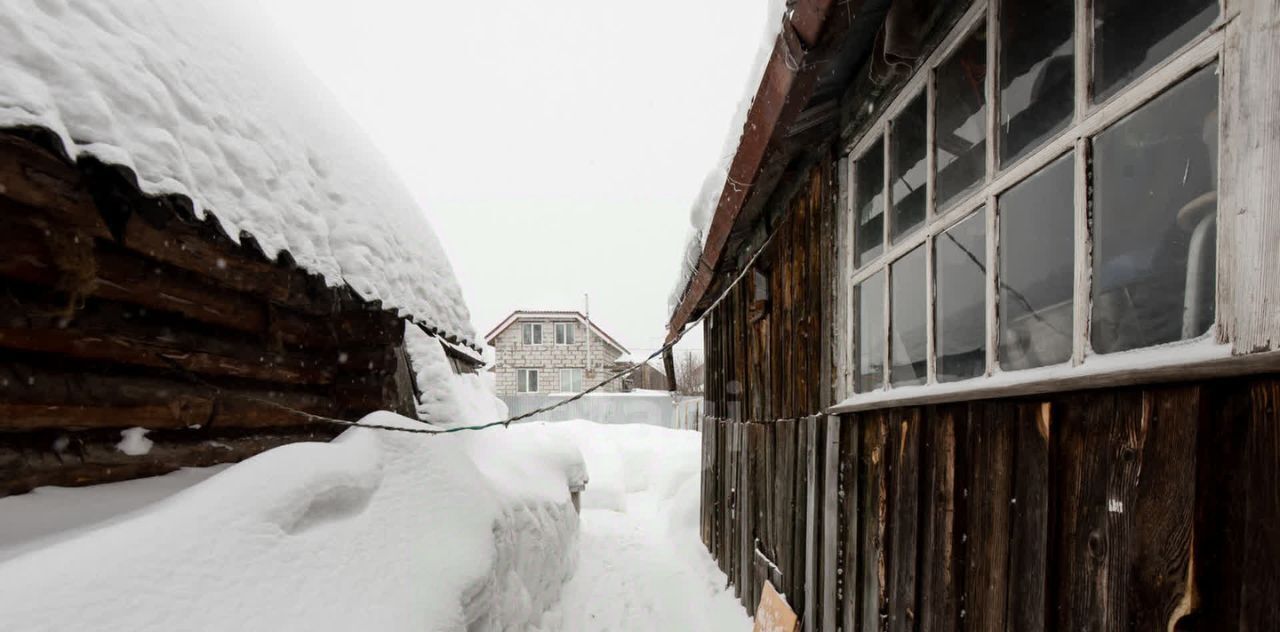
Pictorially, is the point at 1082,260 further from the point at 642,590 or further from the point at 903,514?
the point at 642,590

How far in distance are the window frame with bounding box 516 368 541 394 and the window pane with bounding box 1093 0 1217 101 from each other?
84.5 feet

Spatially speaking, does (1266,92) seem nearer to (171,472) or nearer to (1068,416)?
(1068,416)

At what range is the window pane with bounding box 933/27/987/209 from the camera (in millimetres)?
1737

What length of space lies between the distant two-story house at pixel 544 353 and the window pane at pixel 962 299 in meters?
24.3

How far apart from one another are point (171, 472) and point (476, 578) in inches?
59.0

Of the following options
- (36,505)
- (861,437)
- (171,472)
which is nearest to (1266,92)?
(861,437)

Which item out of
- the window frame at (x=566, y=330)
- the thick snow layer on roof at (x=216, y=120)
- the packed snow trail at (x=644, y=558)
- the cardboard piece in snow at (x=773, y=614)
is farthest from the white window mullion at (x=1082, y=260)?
the window frame at (x=566, y=330)

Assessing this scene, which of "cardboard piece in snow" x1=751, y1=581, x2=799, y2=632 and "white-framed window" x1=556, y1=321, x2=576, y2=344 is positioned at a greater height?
Result: "white-framed window" x1=556, y1=321, x2=576, y2=344

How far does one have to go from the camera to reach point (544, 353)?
26109mm

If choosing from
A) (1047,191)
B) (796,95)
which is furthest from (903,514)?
(796,95)

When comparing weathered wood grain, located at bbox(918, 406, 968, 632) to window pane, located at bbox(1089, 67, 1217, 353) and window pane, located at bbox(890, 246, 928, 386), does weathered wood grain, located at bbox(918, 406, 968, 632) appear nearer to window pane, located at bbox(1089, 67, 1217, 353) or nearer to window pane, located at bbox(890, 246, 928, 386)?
window pane, located at bbox(890, 246, 928, 386)

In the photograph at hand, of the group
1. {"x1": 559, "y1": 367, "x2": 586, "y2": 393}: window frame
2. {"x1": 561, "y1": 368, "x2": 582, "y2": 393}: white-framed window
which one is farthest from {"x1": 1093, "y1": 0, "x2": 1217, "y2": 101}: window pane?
{"x1": 561, "y1": 368, "x2": 582, "y2": 393}: white-framed window

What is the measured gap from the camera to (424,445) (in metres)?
3.31

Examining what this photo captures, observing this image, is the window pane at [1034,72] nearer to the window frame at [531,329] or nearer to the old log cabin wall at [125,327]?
the old log cabin wall at [125,327]
